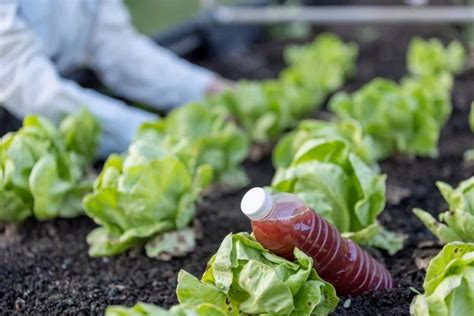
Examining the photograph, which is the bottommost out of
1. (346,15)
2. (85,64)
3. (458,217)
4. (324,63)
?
(324,63)

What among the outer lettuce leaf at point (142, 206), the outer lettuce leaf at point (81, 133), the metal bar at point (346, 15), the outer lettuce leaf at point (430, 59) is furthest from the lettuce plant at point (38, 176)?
the metal bar at point (346, 15)

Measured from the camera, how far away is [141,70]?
4777 millimetres

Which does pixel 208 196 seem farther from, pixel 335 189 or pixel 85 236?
pixel 335 189

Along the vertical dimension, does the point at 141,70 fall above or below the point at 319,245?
below

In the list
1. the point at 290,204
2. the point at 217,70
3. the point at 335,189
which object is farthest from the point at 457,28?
the point at 290,204

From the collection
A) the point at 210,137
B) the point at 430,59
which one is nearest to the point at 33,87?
the point at 210,137

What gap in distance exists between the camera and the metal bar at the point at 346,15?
18.8 feet

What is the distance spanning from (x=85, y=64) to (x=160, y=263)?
206 centimetres

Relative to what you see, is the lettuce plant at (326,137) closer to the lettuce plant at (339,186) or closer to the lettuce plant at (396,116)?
the lettuce plant at (339,186)

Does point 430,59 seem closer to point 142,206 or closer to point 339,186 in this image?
point 339,186

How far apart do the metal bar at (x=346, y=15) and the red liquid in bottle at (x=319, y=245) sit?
138 inches

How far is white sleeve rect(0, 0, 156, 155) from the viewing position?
3.73m

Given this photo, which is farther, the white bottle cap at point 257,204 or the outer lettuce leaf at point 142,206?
the outer lettuce leaf at point 142,206

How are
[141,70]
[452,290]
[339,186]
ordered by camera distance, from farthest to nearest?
[141,70] < [339,186] < [452,290]
